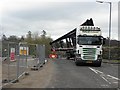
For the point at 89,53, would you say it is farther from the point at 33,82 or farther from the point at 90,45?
the point at 33,82

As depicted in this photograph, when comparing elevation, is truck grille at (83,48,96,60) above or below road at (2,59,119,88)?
above

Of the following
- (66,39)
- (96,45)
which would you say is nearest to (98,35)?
(96,45)

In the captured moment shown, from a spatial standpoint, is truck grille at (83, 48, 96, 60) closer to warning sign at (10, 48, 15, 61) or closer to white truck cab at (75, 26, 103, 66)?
white truck cab at (75, 26, 103, 66)

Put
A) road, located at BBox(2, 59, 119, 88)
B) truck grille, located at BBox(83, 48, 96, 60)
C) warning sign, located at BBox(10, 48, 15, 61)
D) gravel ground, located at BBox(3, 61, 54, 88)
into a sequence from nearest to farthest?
gravel ground, located at BBox(3, 61, 54, 88)
road, located at BBox(2, 59, 119, 88)
warning sign, located at BBox(10, 48, 15, 61)
truck grille, located at BBox(83, 48, 96, 60)

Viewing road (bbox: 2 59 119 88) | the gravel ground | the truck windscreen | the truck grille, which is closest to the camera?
the gravel ground

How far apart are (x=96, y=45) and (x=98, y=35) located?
40.3 inches

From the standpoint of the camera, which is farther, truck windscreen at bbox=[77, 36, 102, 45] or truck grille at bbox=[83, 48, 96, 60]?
truck grille at bbox=[83, 48, 96, 60]

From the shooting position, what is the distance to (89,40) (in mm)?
31891

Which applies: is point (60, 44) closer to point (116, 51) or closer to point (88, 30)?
point (116, 51)

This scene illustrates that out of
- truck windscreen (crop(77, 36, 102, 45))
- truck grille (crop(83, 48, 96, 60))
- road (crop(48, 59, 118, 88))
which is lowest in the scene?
road (crop(48, 59, 118, 88))

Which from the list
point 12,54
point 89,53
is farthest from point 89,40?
point 12,54

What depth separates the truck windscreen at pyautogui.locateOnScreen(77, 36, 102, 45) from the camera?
31844 millimetres

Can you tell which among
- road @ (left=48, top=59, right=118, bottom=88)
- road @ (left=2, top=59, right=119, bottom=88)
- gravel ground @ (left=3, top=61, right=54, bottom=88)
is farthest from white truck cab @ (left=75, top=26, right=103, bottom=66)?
gravel ground @ (left=3, top=61, right=54, bottom=88)

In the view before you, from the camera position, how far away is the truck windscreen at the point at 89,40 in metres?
31.8
